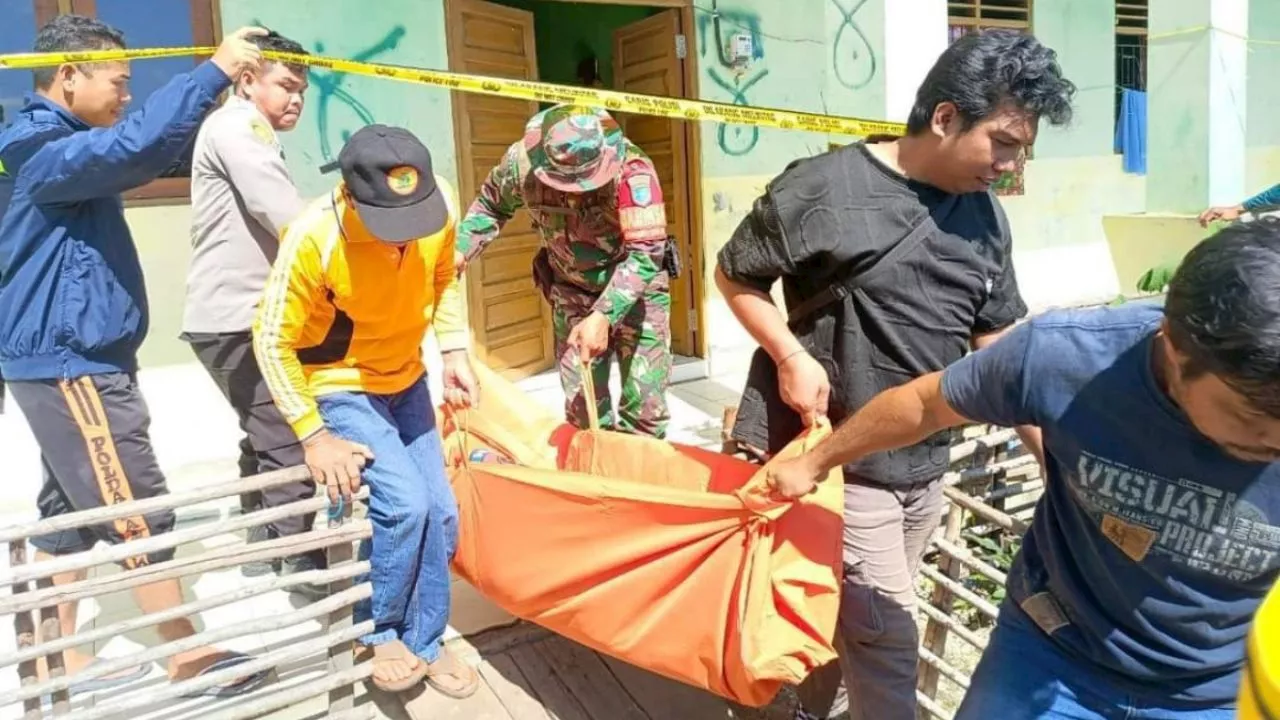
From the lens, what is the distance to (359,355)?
95.9 inches

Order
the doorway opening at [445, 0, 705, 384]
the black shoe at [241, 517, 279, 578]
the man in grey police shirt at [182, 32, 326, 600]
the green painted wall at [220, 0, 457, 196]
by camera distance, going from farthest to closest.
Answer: the doorway opening at [445, 0, 705, 384] → the green painted wall at [220, 0, 457, 196] → the black shoe at [241, 517, 279, 578] → the man in grey police shirt at [182, 32, 326, 600]

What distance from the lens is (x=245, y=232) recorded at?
2.86 m

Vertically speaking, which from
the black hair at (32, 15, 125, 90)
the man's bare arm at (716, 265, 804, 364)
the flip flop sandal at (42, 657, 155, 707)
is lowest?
the flip flop sandal at (42, 657, 155, 707)

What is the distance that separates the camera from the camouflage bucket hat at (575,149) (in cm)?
294

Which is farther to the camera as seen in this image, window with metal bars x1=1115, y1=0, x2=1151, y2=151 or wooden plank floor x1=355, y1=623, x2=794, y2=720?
window with metal bars x1=1115, y1=0, x2=1151, y2=151

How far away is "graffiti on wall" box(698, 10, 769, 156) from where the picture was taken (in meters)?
6.06

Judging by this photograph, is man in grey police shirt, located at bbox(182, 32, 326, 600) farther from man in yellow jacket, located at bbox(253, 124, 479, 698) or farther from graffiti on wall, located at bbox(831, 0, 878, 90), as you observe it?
graffiti on wall, located at bbox(831, 0, 878, 90)

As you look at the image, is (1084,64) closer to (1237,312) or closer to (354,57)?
(354,57)

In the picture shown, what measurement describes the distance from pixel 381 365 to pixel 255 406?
69 centimetres

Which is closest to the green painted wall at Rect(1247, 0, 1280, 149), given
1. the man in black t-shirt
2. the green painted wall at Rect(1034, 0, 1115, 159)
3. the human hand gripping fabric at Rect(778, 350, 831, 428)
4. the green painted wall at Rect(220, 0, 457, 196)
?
the green painted wall at Rect(1034, 0, 1115, 159)

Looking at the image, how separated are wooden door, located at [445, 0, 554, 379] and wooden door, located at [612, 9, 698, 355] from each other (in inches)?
30.5

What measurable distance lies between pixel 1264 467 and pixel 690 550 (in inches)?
43.7

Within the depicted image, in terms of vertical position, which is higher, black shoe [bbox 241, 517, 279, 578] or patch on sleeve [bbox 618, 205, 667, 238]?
patch on sleeve [bbox 618, 205, 667, 238]

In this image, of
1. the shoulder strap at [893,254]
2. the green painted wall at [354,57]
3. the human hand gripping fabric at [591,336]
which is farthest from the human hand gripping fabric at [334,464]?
the green painted wall at [354,57]
